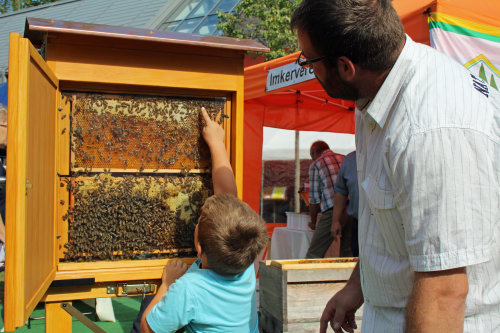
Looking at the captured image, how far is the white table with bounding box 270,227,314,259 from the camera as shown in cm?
696

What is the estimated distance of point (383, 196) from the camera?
1.33 meters

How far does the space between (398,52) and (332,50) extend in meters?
0.20

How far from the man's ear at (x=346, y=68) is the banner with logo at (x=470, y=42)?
2987 mm

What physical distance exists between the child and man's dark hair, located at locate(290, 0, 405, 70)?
107 centimetres

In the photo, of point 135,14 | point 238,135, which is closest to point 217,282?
point 238,135

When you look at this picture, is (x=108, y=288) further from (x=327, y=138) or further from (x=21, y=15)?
(x=21, y=15)

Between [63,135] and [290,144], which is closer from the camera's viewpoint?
[63,135]

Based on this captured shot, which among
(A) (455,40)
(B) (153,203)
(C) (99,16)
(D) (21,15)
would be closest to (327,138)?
(A) (455,40)

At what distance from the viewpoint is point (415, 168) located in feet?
3.80

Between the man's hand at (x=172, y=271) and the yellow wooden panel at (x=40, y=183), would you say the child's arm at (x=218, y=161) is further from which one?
the yellow wooden panel at (x=40, y=183)

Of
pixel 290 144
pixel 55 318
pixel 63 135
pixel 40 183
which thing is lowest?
pixel 55 318

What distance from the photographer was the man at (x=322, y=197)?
20.8 feet

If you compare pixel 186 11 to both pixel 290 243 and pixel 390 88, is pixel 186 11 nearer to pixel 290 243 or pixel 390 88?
pixel 290 243

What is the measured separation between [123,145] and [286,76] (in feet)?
12.1
